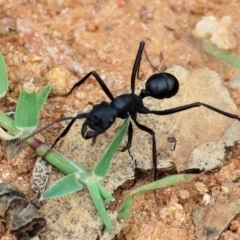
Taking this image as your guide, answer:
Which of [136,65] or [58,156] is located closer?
[58,156]

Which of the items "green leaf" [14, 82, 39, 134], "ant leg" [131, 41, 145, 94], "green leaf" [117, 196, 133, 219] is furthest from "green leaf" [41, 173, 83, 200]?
"ant leg" [131, 41, 145, 94]

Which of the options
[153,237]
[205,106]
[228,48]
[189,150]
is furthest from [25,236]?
[228,48]

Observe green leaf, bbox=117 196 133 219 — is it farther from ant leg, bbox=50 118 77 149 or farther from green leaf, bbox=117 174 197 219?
ant leg, bbox=50 118 77 149

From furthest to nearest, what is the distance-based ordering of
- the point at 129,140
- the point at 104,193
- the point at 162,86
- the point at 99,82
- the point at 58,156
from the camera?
the point at 99,82
the point at 162,86
the point at 129,140
the point at 58,156
the point at 104,193

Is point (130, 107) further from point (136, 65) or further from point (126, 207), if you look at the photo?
point (126, 207)

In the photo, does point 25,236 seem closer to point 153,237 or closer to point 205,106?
point 153,237

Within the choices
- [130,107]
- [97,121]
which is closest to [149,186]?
[97,121]

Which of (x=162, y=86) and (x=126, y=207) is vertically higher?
(x=162, y=86)

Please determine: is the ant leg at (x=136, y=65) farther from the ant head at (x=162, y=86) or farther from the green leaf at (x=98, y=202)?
the green leaf at (x=98, y=202)
